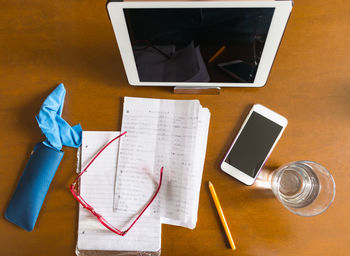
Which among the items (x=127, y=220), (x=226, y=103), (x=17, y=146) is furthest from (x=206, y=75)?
(x=17, y=146)

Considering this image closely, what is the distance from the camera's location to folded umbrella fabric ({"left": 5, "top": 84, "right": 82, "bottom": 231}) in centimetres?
58

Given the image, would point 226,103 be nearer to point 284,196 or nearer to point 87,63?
point 284,196

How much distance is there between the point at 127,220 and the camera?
58 cm

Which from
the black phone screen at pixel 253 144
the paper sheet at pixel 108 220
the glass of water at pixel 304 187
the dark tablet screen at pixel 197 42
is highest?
the dark tablet screen at pixel 197 42

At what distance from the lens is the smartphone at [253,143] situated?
0.58 meters

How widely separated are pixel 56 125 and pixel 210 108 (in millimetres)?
353

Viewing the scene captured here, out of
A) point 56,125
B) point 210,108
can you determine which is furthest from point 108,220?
point 210,108

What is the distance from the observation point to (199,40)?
52 cm

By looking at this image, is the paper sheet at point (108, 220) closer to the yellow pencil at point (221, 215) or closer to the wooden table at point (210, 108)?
the wooden table at point (210, 108)

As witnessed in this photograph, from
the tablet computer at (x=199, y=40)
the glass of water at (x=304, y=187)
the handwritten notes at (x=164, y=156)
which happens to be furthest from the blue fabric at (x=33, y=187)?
the glass of water at (x=304, y=187)

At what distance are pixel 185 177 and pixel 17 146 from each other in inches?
15.9

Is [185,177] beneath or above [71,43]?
beneath

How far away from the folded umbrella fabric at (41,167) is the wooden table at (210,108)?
0.06ft

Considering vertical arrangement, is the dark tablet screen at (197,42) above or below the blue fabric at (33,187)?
above
